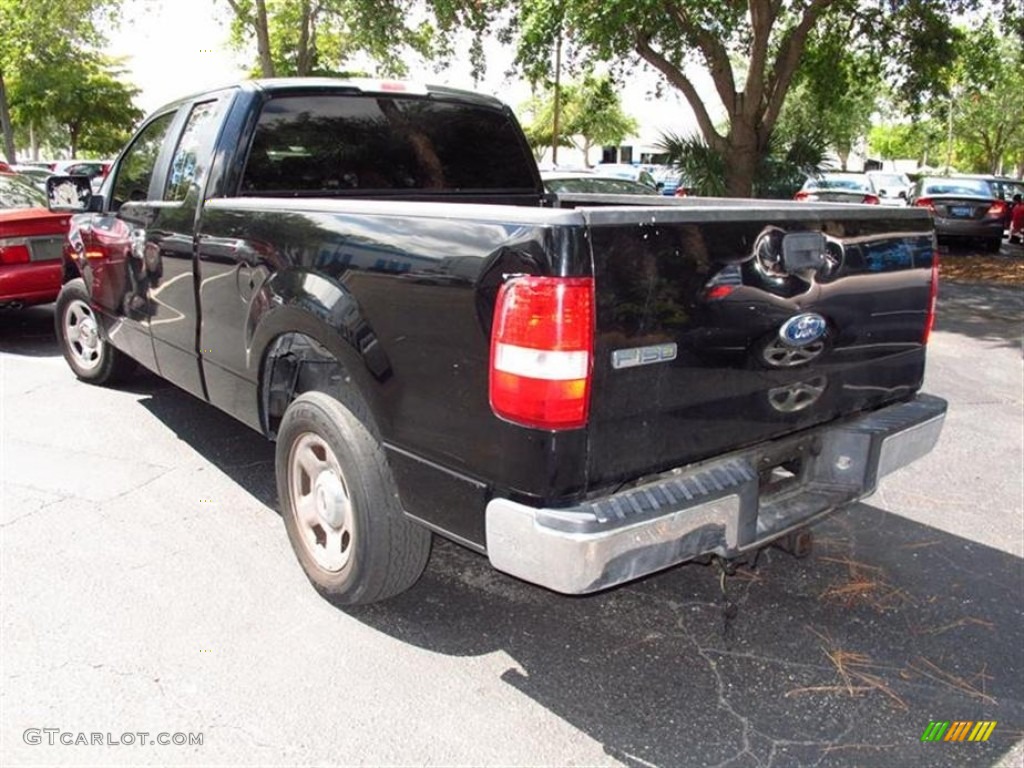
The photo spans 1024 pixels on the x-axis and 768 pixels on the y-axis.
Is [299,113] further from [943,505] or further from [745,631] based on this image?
[943,505]

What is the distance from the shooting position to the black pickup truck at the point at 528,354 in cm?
235

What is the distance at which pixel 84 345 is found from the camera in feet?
20.5

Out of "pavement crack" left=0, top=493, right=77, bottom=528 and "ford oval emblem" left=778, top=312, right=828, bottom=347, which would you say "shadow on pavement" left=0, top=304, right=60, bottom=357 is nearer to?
"pavement crack" left=0, top=493, right=77, bottom=528

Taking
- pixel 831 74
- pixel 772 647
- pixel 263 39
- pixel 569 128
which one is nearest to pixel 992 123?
pixel 569 128

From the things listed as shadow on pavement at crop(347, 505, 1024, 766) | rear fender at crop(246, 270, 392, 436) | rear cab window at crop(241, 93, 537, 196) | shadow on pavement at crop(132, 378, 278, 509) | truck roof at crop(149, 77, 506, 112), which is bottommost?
shadow on pavement at crop(347, 505, 1024, 766)

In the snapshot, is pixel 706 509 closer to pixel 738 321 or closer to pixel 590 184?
pixel 738 321

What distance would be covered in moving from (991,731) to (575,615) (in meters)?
1.45

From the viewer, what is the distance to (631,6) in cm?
1084

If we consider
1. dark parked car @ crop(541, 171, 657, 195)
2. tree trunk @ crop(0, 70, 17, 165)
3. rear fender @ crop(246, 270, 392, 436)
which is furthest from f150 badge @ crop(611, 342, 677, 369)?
tree trunk @ crop(0, 70, 17, 165)

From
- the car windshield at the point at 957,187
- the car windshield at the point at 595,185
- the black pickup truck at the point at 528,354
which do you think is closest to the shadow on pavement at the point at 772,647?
the black pickup truck at the point at 528,354

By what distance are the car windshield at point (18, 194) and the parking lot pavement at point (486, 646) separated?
4313 millimetres

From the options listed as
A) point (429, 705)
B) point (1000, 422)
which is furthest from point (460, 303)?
point (1000, 422)

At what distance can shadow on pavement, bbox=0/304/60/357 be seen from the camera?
762 cm

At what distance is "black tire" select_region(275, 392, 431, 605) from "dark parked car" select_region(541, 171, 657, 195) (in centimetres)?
734
